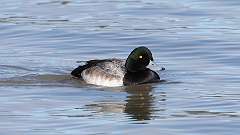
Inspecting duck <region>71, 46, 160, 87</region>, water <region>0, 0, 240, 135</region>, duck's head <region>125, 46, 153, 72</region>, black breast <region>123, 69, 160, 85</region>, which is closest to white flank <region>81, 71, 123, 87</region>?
duck <region>71, 46, 160, 87</region>

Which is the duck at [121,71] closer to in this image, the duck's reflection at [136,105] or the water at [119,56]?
the water at [119,56]

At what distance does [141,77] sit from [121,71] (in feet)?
1.58

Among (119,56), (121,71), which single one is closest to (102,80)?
(121,71)

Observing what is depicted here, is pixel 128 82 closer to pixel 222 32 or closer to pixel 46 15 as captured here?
pixel 222 32

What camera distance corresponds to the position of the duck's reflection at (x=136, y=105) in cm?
1334

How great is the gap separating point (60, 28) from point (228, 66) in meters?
5.95

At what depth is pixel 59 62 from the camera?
702 inches

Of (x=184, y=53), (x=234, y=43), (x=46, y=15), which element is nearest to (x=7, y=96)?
(x=184, y=53)

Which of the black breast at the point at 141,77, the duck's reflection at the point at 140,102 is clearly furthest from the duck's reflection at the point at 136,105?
the black breast at the point at 141,77

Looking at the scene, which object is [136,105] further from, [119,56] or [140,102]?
[119,56]

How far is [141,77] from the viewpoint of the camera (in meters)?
16.4

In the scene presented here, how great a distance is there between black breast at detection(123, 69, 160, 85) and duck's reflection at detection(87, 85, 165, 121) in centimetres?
50

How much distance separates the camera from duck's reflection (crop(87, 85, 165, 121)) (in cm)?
1334

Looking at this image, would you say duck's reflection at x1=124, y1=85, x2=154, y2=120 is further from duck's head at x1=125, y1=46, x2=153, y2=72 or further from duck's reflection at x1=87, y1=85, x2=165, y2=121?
duck's head at x1=125, y1=46, x2=153, y2=72
